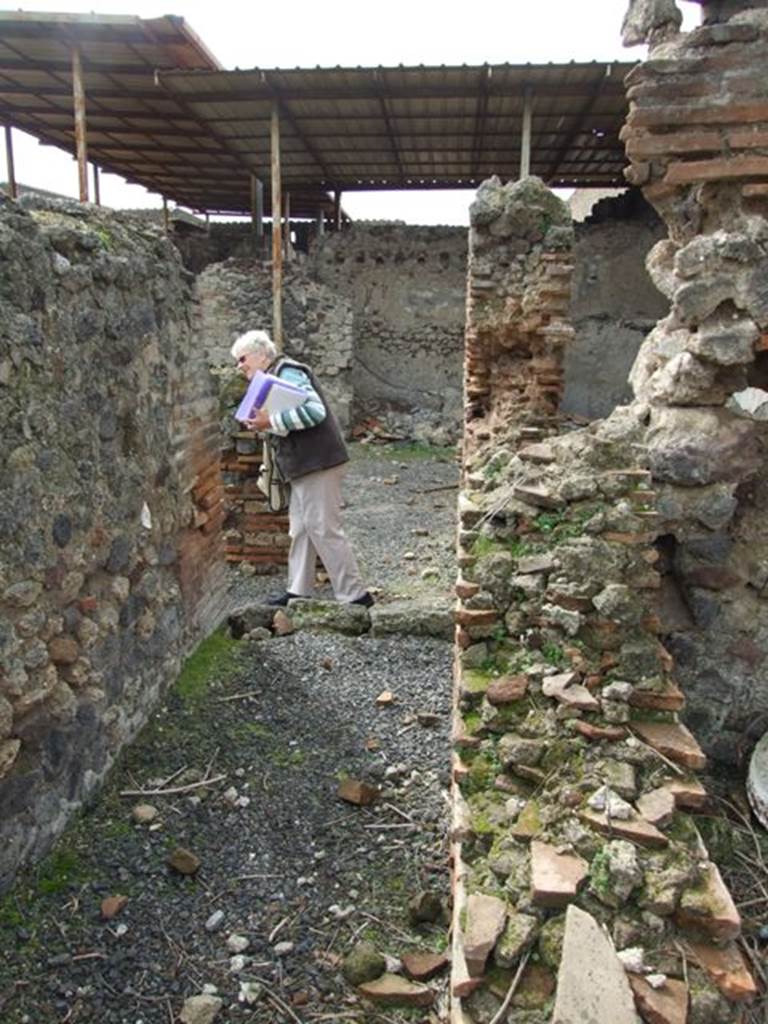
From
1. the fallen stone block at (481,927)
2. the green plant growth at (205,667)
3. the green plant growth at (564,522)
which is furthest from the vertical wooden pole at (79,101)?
the fallen stone block at (481,927)

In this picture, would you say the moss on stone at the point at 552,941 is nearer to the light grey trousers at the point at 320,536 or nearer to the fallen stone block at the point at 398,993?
the fallen stone block at the point at 398,993

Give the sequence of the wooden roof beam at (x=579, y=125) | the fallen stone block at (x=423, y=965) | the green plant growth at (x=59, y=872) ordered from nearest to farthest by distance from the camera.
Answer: the fallen stone block at (x=423, y=965), the green plant growth at (x=59, y=872), the wooden roof beam at (x=579, y=125)

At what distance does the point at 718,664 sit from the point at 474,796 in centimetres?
160

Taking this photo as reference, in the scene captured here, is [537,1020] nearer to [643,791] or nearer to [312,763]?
[643,791]

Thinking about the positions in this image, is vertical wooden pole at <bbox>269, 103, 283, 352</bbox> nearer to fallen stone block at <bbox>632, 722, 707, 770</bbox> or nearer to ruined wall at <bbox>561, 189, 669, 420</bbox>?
ruined wall at <bbox>561, 189, 669, 420</bbox>

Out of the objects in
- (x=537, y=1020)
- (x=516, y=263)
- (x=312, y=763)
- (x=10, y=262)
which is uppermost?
(x=516, y=263)

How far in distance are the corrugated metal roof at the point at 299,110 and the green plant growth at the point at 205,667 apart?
621cm

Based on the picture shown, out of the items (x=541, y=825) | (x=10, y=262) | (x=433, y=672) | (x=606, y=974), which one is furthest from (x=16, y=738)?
(x=433, y=672)

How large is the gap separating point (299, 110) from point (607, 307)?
16.3ft

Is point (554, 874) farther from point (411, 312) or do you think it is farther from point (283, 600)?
point (411, 312)

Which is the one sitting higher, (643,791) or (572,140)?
(572,140)

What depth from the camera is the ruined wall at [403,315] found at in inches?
496

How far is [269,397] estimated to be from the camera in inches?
178

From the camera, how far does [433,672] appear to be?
13.3ft
